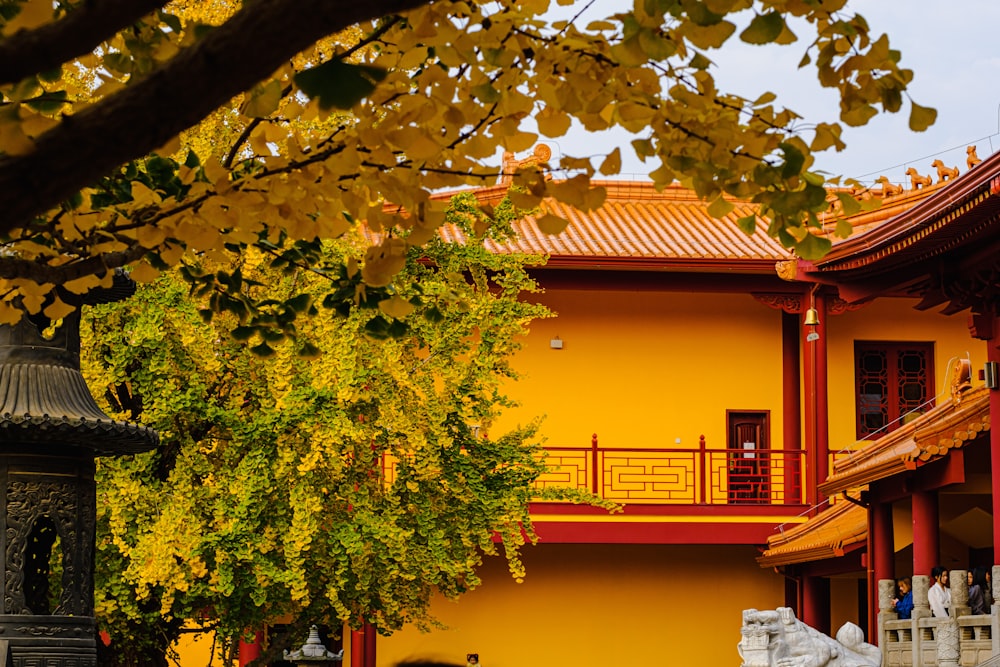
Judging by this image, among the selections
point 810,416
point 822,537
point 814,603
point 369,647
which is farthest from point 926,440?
point 369,647

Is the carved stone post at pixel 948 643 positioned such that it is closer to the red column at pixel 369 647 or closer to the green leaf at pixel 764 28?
the red column at pixel 369 647

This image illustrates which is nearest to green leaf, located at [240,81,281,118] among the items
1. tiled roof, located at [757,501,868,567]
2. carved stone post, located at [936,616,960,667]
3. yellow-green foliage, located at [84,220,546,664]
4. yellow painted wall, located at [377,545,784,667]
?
yellow-green foliage, located at [84,220,546,664]

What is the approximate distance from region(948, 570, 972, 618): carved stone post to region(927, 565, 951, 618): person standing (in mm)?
681

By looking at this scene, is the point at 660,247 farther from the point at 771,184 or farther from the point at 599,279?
the point at 771,184

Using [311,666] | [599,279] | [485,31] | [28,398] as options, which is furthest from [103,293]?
[599,279]

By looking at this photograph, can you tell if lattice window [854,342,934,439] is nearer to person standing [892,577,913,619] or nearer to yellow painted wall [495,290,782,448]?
yellow painted wall [495,290,782,448]

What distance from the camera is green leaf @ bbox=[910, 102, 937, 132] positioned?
397 centimetres

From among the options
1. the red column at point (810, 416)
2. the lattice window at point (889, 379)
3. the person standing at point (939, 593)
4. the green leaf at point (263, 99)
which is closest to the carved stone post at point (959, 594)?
the person standing at point (939, 593)

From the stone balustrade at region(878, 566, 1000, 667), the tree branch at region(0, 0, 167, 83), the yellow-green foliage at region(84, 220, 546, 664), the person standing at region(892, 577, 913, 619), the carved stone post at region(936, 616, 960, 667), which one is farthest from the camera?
the person standing at region(892, 577, 913, 619)

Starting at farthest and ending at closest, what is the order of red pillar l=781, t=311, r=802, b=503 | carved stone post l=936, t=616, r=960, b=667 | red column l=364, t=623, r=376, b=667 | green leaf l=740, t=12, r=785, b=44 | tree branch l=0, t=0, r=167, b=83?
red pillar l=781, t=311, r=802, b=503, red column l=364, t=623, r=376, b=667, carved stone post l=936, t=616, r=960, b=667, green leaf l=740, t=12, r=785, b=44, tree branch l=0, t=0, r=167, b=83

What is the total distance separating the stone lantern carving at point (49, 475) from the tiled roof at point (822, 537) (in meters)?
10.9

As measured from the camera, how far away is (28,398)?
23.9ft

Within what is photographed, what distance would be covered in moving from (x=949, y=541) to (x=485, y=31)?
49.0 feet

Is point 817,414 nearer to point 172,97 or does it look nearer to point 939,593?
point 939,593
